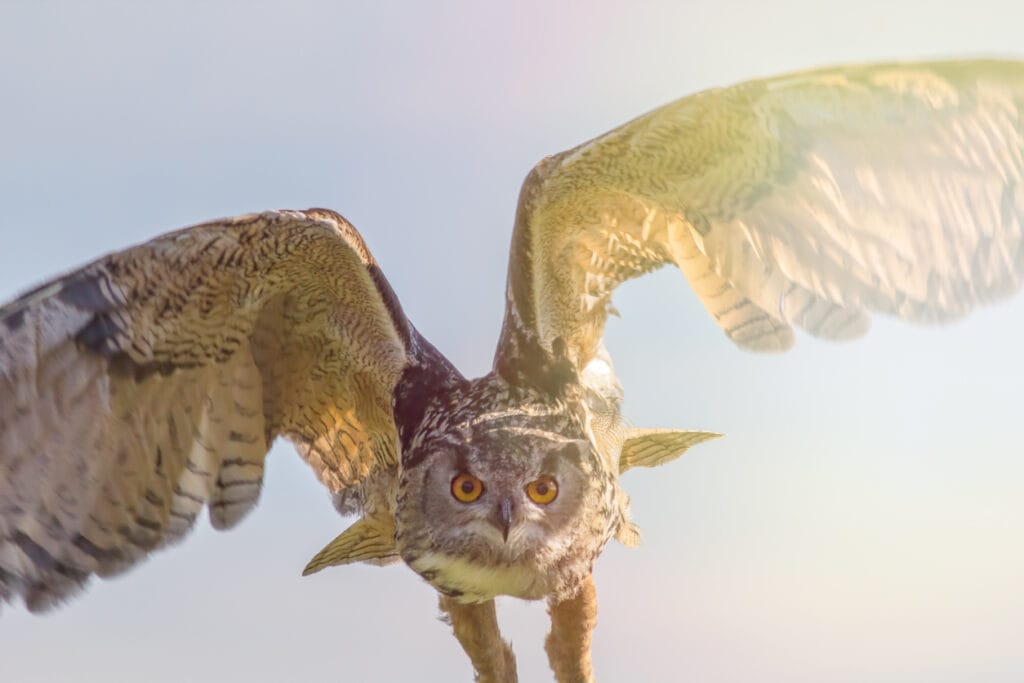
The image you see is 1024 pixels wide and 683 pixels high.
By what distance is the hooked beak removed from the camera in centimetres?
387

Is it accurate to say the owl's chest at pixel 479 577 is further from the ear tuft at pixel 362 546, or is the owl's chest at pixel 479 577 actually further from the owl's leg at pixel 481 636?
the ear tuft at pixel 362 546

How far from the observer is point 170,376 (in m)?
4.19

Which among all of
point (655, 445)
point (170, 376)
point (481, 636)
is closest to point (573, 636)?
point (481, 636)

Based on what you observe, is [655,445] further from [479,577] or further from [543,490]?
[479,577]

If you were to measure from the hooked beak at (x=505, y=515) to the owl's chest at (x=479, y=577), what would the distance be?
0.46 feet

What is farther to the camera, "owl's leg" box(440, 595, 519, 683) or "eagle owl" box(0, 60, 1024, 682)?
"owl's leg" box(440, 595, 519, 683)

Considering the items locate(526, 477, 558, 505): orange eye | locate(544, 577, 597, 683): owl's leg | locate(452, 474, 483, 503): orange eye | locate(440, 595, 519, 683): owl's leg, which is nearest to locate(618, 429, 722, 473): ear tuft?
locate(544, 577, 597, 683): owl's leg

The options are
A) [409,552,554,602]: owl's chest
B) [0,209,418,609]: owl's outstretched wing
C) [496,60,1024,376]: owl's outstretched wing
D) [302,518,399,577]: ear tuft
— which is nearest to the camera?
[496,60,1024,376]: owl's outstretched wing

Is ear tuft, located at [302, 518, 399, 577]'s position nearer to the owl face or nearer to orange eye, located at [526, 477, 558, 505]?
the owl face

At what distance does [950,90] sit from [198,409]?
2.99 m

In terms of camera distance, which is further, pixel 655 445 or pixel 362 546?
pixel 655 445

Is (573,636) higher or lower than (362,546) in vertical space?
lower

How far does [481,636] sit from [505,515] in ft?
3.27

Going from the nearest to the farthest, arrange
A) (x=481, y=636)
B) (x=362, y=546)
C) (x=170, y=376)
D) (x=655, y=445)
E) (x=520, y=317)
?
(x=170, y=376), (x=520, y=317), (x=481, y=636), (x=362, y=546), (x=655, y=445)
